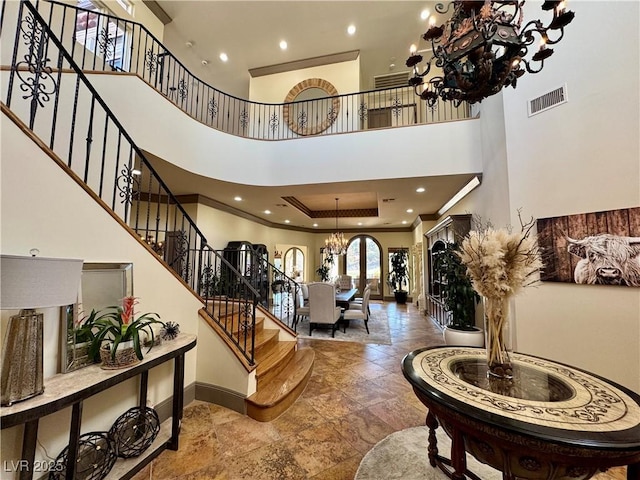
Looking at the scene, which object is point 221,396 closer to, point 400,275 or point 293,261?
point 293,261

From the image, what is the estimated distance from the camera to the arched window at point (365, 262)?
441 inches

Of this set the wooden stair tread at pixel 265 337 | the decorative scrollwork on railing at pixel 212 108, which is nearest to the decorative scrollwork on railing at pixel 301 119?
the decorative scrollwork on railing at pixel 212 108

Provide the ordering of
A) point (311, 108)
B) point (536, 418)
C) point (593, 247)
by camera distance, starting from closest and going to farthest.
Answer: point (536, 418)
point (593, 247)
point (311, 108)

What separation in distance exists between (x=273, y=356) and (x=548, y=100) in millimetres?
4569

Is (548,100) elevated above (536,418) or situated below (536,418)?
above

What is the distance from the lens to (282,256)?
992 centimetres

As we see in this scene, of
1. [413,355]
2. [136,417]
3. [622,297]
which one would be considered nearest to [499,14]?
[413,355]

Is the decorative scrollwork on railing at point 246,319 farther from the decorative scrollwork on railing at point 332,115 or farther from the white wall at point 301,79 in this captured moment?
the white wall at point 301,79

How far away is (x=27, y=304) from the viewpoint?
120 centimetres

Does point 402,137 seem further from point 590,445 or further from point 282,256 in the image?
point 282,256

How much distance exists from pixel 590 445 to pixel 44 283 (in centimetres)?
244

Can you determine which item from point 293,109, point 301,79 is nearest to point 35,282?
point 293,109

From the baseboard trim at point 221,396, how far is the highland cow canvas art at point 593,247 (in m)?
3.66

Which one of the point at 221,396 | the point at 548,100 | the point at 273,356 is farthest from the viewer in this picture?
the point at 273,356
